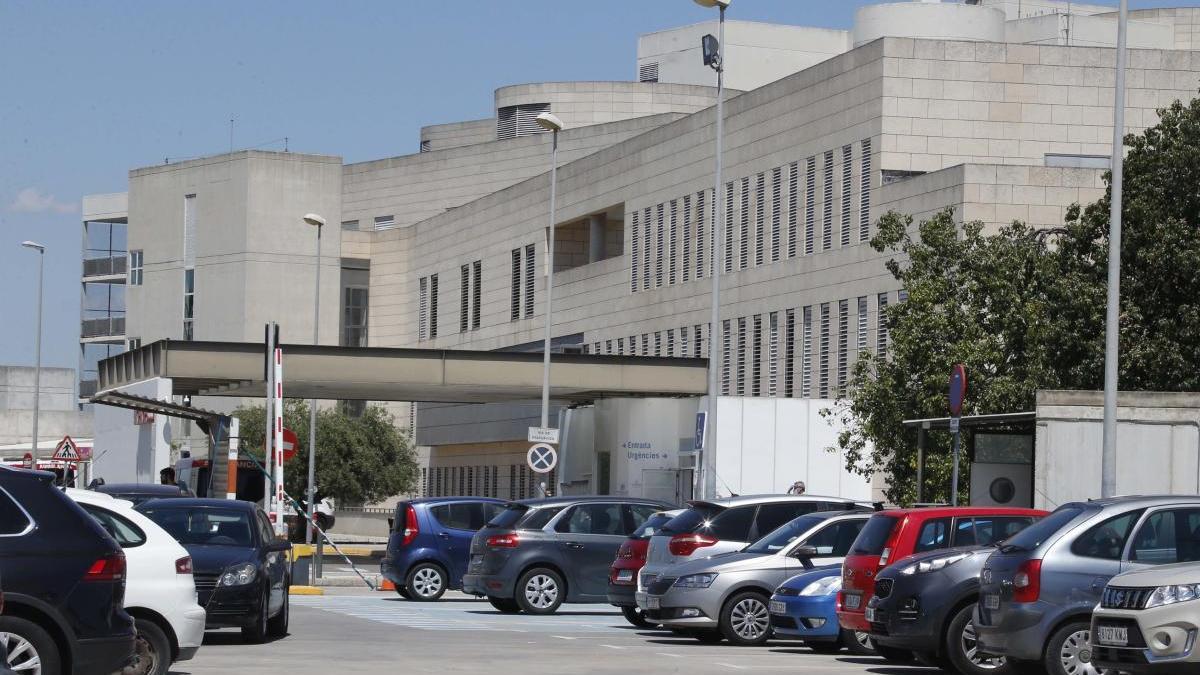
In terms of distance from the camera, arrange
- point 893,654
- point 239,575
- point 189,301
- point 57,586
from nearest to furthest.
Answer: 1. point 57,586
2. point 893,654
3. point 239,575
4. point 189,301

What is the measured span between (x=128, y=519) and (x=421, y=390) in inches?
1263

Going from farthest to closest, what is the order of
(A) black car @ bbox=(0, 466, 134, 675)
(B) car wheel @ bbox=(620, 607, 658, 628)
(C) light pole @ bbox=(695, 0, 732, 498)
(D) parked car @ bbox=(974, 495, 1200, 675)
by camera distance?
(C) light pole @ bbox=(695, 0, 732, 498)
(B) car wheel @ bbox=(620, 607, 658, 628)
(D) parked car @ bbox=(974, 495, 1200, 675)
(A) black car @ bbox=(0, 466, 134, 675)

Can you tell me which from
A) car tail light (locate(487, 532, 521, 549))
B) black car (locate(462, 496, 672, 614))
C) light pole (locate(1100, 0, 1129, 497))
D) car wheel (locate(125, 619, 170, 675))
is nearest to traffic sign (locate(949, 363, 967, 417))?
light pole (locate(1100, 0, 1129, 497))

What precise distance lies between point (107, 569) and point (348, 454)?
2729 inches

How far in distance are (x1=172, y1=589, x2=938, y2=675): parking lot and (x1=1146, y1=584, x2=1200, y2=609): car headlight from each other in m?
4.63

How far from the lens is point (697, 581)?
69.4 ft

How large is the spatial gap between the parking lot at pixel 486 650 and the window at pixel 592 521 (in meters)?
1.12

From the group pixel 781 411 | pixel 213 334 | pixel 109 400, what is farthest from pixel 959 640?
pixel 213 334

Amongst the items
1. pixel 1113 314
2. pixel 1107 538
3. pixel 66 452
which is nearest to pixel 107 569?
pixel 1107 538

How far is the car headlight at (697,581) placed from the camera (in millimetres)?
21078

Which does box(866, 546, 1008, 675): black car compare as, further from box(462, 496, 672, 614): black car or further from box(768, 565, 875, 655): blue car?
box(462, 496, 672, 614): black car

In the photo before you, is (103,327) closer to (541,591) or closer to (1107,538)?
(541,591)

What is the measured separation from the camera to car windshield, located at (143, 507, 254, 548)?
20.5m

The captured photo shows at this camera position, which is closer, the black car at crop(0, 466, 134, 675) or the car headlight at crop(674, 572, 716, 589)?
the black car at crop(0, 466, 134, 675)
